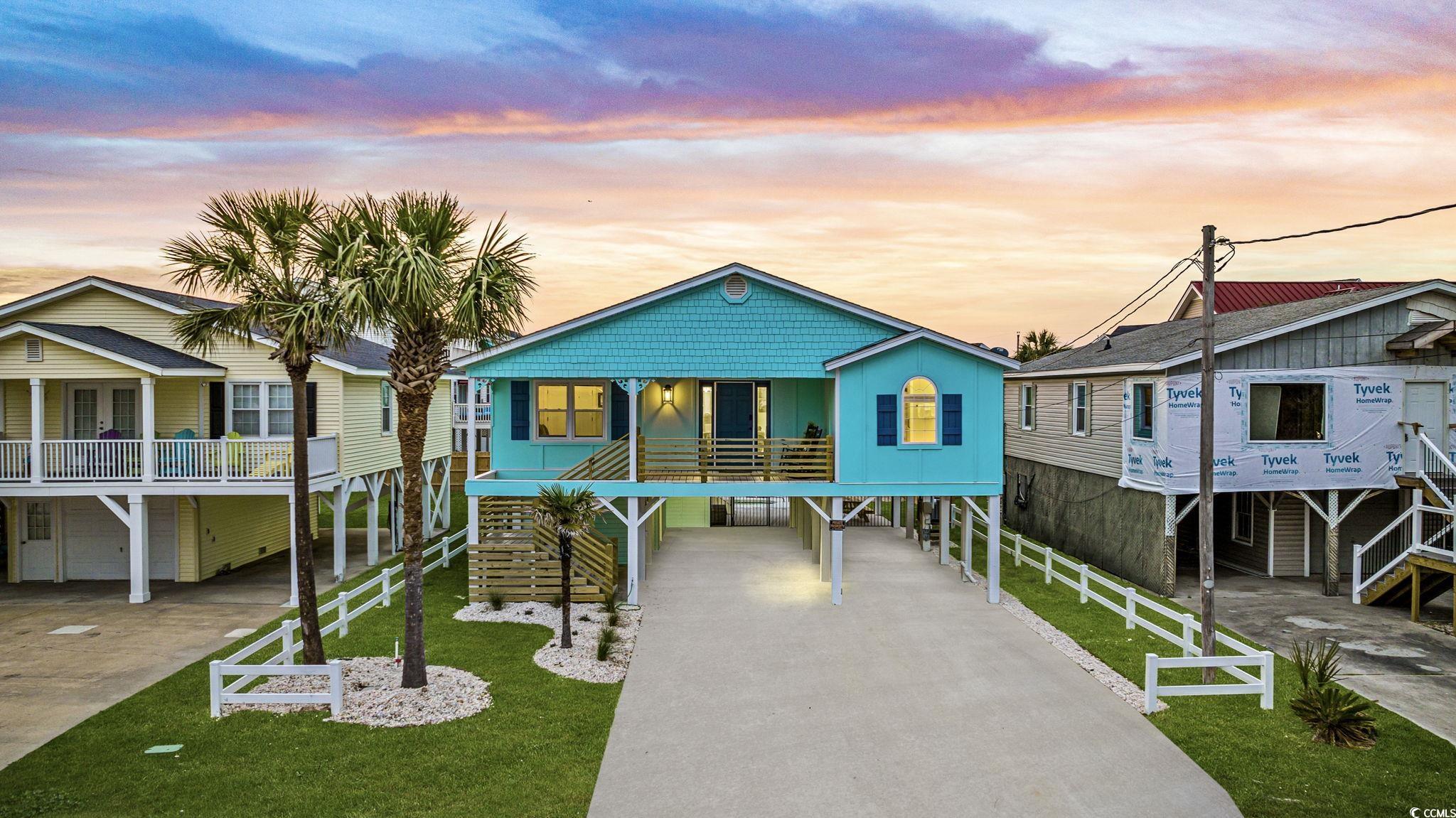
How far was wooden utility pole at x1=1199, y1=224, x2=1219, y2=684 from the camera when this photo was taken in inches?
458

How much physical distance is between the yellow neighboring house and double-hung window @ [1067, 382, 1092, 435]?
20099mm

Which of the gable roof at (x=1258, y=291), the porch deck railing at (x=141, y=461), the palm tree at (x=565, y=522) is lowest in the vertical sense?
the palm tree at (x=565, y=522)

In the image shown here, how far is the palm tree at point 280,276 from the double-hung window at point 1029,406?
22.7 metres

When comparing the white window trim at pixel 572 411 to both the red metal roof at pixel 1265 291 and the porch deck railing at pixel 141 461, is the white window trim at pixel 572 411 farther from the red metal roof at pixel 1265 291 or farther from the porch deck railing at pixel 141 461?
the red metal roof at pixel 1265 291

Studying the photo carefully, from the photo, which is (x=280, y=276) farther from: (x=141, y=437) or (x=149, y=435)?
(x=141, y=437)

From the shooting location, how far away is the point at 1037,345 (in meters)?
54.2

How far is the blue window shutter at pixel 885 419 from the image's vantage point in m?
17.9

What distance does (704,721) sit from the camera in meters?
11.0

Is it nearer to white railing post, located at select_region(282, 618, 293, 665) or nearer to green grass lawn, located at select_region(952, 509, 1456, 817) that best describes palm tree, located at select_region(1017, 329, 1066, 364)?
green grass lawn, located at select_region(952, 509, 1456, 817)

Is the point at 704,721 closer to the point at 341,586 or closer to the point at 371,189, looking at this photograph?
the point at 371,189

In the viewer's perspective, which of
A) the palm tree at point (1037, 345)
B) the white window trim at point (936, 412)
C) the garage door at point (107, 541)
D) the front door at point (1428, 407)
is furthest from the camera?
the palm tree at point (1037, 345)

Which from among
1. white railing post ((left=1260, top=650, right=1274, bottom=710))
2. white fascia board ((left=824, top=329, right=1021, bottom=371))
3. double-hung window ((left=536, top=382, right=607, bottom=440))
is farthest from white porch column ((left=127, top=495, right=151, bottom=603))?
white railing post ((left=1260, top=650, right=1274, bottom=710))

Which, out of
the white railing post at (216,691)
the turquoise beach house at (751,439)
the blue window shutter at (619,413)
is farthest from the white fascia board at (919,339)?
the white railing post at (216,691)

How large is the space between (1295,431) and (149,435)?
1082 inches
